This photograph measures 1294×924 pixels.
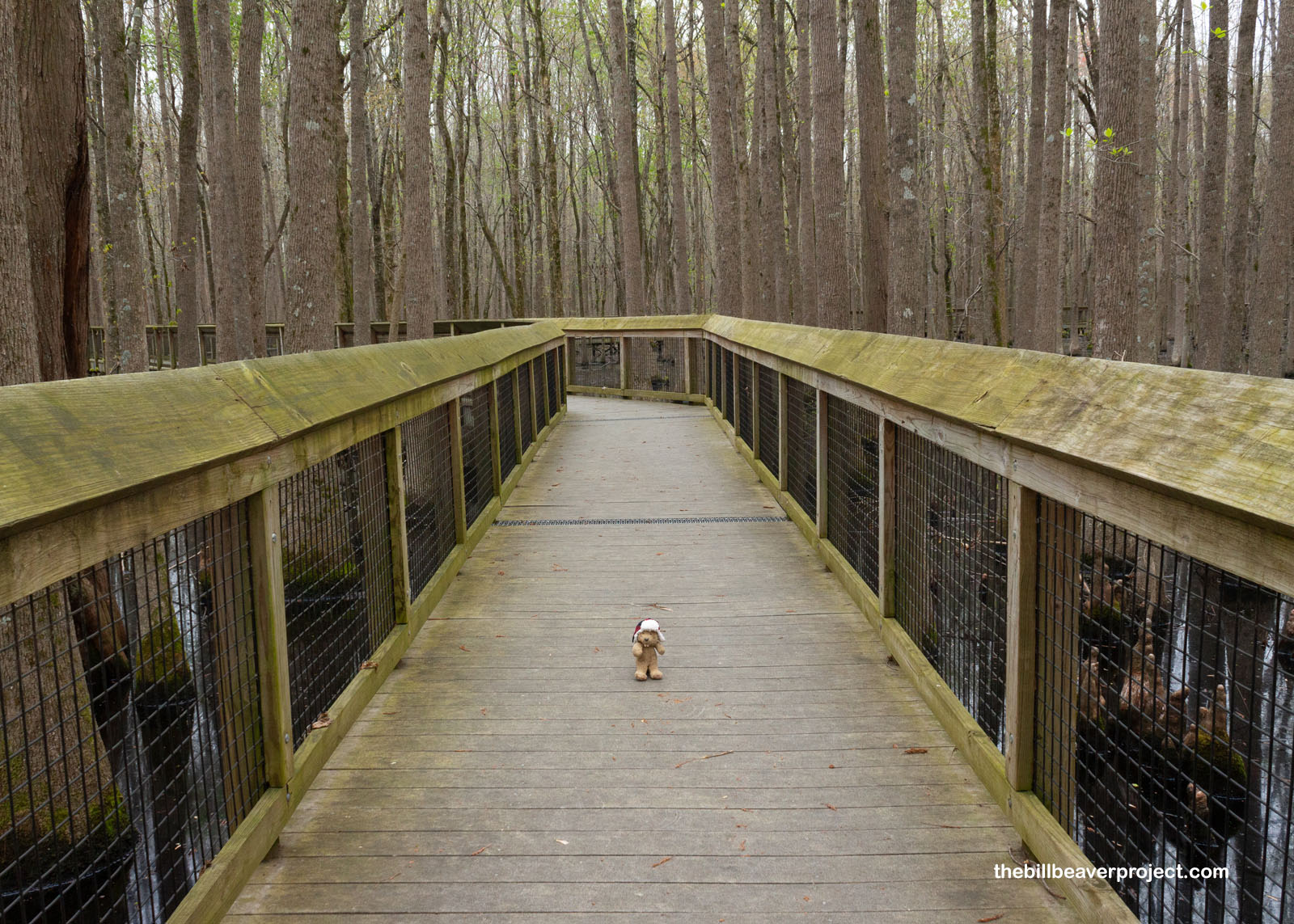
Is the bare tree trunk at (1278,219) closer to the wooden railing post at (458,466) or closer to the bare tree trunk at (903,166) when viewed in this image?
the bare tree trunk at (903,166)

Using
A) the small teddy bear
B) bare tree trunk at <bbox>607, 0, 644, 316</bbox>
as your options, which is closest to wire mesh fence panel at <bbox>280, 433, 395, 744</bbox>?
the small teddy bear

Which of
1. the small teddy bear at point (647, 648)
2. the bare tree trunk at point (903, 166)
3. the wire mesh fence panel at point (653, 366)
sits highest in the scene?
the bare tree trunk at point (903, 166)

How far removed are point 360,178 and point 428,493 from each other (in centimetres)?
1387

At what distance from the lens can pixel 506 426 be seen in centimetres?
915

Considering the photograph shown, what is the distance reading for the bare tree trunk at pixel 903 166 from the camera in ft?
33.0

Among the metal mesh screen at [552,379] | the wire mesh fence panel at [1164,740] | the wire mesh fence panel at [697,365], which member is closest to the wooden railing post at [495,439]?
the wire mesh fence panel at [1164,740]

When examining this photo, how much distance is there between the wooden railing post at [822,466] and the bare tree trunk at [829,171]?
557 cm

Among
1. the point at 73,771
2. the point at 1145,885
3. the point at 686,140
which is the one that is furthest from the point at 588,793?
the point at 686,140

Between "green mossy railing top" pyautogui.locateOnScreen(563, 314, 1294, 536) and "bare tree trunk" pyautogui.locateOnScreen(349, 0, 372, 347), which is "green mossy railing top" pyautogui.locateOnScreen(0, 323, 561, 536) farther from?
"bare tree trunk" pyautogui.locateOnScreen(349, 0, 372, 347)

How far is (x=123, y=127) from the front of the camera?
10492 millimetres

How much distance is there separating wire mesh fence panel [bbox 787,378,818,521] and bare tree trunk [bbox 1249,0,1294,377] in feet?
26.6

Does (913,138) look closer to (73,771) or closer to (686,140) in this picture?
(73,771)

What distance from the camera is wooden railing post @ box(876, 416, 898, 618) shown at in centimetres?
449

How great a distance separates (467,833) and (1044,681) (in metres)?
1.79
